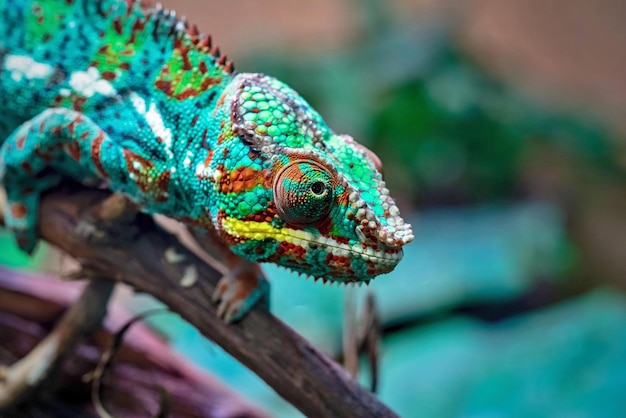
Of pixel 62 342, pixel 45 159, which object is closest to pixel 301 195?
pixel 45 159

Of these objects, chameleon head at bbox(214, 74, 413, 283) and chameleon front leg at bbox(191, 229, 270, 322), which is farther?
chameleon front leg at bbox(191, 229, 270, 322)

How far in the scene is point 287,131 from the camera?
1.12 metres

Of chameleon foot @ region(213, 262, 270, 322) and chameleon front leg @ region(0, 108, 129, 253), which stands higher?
chameleon front leg @ region(0, 108, 129, 253)

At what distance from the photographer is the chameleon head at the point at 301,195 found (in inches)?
40.7

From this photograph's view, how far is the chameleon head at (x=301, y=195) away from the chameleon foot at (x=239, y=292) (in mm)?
168

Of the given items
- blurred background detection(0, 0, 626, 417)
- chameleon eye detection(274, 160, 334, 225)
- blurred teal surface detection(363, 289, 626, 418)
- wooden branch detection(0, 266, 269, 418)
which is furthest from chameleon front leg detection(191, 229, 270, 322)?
blurred teal surface detection(363, 289, 626, 418)

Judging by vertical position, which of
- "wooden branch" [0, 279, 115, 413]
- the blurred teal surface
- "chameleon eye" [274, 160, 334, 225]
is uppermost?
the blurred teal surface

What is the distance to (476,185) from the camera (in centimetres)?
350

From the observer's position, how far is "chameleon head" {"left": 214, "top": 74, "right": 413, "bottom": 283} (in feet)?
Answer: 3.39

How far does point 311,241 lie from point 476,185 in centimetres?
260

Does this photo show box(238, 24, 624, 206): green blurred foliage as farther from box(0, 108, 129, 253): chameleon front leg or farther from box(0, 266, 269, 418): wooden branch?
box(0, 108, 129, 253): chameleon front leg

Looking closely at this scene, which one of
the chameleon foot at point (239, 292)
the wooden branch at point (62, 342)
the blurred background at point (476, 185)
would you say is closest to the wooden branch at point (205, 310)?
the chameleon foot at point (239, 292)

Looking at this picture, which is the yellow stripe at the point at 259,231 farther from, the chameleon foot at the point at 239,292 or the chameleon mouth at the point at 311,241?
the chameleon foot at the point at 239,292

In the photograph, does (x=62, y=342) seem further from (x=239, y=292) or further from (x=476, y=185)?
(x=476, y=185)
